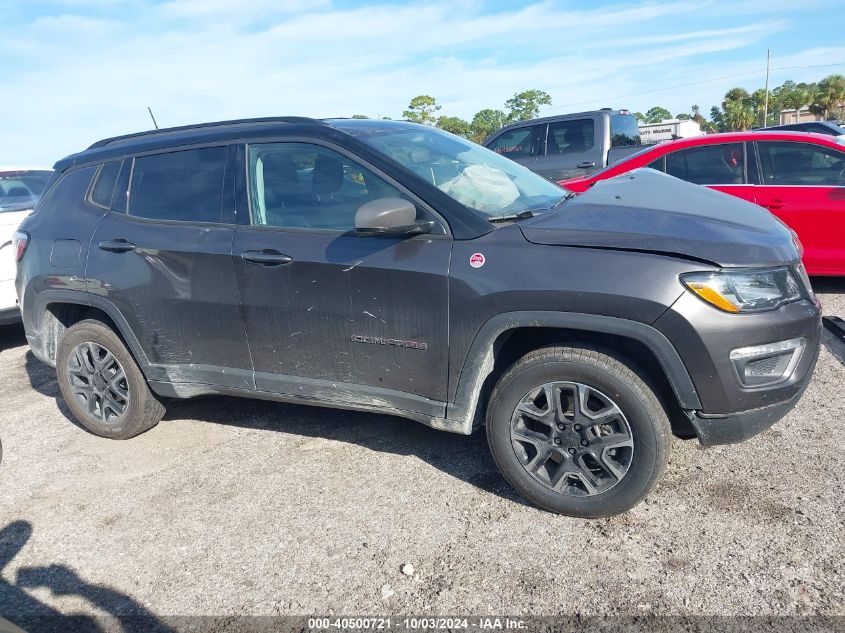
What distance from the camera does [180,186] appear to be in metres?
3.80

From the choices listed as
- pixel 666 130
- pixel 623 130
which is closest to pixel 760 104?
pixel 666 130

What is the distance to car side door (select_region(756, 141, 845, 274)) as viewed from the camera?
225 inches

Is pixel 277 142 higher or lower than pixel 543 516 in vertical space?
higher

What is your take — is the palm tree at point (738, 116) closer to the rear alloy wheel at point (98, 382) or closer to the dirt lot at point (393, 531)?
the dirt lot at point (393, 531)

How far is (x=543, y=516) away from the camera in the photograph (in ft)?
10.1

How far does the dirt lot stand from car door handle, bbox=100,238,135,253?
1.24 metres

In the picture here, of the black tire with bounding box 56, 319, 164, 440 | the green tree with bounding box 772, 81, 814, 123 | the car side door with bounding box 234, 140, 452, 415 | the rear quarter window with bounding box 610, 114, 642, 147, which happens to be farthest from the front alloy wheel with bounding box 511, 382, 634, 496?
the green tree with bounding box 772, 81, 814, 123

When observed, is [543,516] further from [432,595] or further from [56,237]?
[56,237]

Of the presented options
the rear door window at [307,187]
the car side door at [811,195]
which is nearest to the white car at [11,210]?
the rear door window at [307,187]

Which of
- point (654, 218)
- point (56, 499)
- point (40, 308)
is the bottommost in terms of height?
point (56, 499)

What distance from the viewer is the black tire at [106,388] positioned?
408 centimetres

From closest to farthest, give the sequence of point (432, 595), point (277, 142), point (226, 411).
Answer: point (432, 595) → point (277, 142) → point (226, 411)

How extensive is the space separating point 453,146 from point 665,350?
189cm

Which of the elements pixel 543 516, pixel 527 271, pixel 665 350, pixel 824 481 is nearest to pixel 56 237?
pixel 527 271
